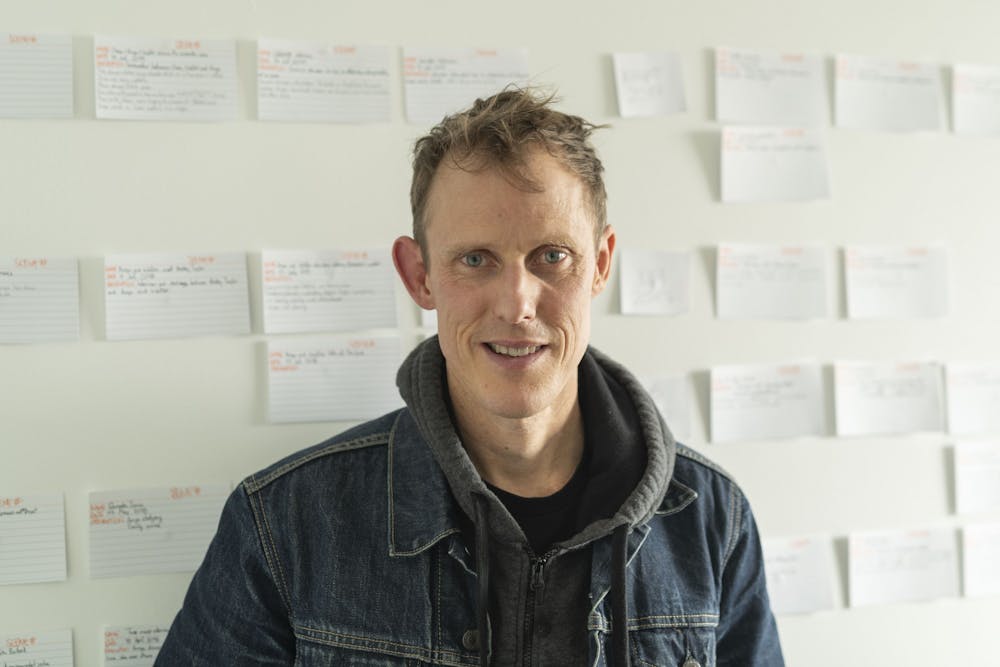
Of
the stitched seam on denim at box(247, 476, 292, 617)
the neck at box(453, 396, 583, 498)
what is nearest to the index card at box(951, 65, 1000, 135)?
the neck at box(453, 396, 583, 498)

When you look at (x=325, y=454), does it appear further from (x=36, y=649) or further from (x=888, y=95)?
(x=888, y=95)

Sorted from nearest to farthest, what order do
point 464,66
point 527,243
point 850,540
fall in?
point 527,243
point 464,66
point 850,540

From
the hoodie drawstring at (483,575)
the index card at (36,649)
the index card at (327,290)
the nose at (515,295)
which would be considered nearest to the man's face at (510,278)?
the nose at (515,295)

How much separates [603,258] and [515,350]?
0.22 metres

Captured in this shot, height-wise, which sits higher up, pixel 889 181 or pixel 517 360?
pixel 889 181

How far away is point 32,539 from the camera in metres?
1.24

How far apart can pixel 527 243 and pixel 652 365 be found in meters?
0.45

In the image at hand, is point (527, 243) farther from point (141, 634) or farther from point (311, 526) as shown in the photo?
point (141, 634)

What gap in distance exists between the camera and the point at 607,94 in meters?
1.40

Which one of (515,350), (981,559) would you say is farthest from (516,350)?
(981,559)

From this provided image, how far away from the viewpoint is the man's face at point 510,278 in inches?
42.1

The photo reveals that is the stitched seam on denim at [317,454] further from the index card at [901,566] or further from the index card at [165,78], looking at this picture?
the index card at [901,566]

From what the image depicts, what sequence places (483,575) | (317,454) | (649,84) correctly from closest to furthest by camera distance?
(483,575) < (317,454) < (649,84)

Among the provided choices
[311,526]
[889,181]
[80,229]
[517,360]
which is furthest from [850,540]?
[80,229]
